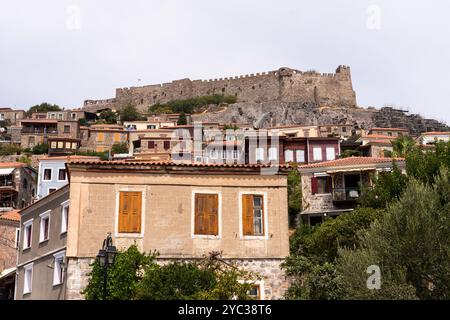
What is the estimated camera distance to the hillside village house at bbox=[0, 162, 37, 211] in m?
68.5

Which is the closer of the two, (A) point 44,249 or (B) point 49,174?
(A) point 44,249

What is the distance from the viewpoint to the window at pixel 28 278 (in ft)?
95.4

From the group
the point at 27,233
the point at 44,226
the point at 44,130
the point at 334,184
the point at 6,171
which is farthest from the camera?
the point at 44,130

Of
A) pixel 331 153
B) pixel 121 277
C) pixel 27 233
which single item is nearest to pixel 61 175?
pixel 331 153

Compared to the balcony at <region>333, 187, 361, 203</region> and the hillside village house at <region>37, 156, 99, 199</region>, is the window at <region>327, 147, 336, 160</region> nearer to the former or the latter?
the balcony at <region>333, 187, 361, 203</region>

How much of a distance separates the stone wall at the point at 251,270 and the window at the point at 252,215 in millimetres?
1133

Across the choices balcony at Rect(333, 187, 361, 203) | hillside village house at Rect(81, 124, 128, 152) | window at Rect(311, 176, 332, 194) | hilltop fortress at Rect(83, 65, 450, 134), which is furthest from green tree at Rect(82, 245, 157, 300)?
hilltop fortress at Rect(83, 65, 450, 134)

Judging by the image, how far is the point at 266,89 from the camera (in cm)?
12269

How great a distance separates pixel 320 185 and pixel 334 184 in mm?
961

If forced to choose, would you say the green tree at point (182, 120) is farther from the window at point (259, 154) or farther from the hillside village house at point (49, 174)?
the window at point (259, 154)

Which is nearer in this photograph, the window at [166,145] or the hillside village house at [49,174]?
the hillside village house at [49,174]

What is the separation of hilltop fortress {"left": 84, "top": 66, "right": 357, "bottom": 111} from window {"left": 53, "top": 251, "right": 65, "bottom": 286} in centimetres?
9355

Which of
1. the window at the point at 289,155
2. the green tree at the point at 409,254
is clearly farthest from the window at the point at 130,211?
the window at the point at 289,155

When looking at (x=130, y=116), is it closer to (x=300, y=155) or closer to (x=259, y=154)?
(x=259, y=154)
